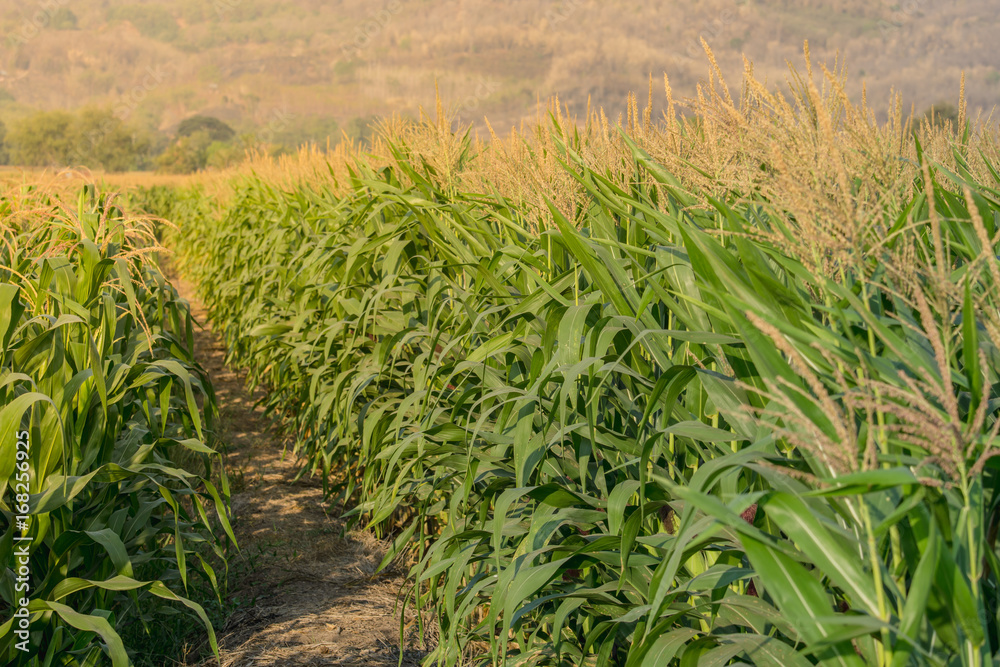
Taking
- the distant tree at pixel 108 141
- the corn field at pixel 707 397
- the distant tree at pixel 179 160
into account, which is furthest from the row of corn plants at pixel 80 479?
the distant tree at pixel 108 141

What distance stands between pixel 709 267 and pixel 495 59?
649 feet

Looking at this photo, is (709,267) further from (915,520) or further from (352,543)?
(352,543)

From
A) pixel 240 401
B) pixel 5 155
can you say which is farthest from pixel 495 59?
pixel 240 401

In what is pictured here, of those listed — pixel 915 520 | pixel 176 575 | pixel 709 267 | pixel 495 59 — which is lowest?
pixel 176 575

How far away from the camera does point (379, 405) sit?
3.10m

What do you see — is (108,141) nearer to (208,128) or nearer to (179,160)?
(179,160)

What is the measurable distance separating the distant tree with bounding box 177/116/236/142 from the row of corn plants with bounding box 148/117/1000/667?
127 meters

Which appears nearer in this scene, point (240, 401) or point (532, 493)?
point (532, 493)

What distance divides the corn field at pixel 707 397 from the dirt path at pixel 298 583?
0.77 feet

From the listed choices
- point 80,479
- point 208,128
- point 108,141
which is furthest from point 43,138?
point 80,479

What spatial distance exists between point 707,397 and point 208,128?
131m

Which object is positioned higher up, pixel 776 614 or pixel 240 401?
pixel 776 614

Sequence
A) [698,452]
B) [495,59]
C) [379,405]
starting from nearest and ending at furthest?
[698,452] < [379,405] < [495,59]

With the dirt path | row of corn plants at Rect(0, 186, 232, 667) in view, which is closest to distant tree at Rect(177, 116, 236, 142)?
the dirt path
